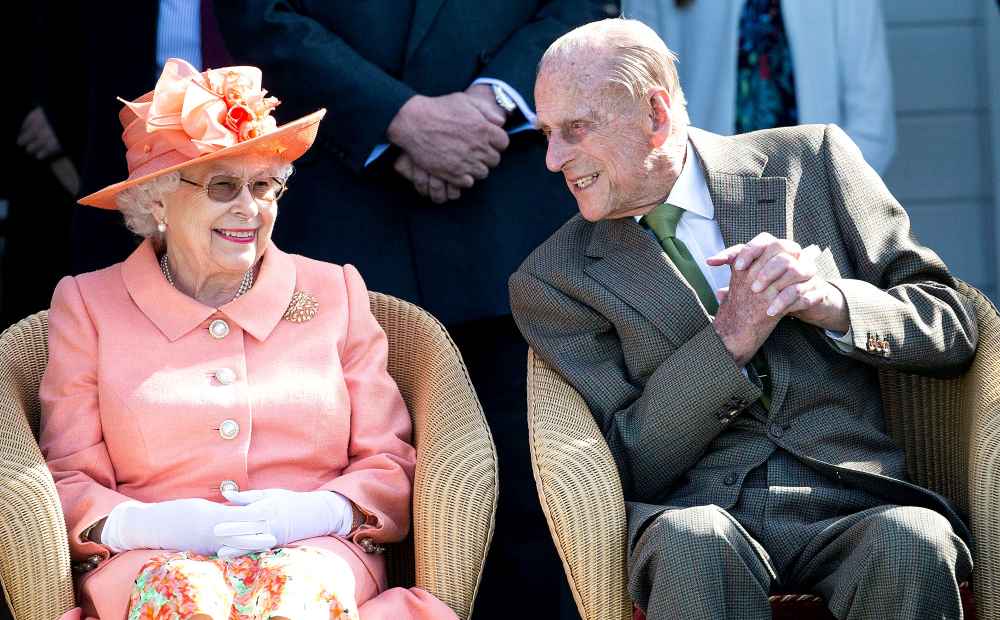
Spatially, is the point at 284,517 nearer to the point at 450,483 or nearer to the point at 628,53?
the point at 450,483

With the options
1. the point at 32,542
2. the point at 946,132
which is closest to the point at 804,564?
the point at 32,542

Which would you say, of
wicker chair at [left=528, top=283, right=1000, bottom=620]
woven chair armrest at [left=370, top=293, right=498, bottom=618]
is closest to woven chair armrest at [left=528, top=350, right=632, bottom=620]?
wicker chair at [left=528, top=283, right=1000, bottom=620]

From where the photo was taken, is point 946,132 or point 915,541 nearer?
point 915,541

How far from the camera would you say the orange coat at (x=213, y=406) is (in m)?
3.66

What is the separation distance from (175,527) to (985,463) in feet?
5.64

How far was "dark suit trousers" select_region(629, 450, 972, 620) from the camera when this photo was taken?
323cm

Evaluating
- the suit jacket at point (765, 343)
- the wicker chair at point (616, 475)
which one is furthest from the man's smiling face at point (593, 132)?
the wicker chair at point (616, 475)

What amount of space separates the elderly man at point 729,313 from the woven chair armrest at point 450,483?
0.23 m

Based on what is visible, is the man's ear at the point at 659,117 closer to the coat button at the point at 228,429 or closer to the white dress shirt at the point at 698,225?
the white dress shirt at the point at 698,225

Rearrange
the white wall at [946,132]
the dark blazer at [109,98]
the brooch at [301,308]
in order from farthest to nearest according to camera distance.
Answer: the white wall at [946,132] → the dark blazer at [109,98] → the brooch at [301,308]

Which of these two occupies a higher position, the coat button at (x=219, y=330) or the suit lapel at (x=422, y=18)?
the suit lapel at (x=422, y=18)

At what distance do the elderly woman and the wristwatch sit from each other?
32.3 inches

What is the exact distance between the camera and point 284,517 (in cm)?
353

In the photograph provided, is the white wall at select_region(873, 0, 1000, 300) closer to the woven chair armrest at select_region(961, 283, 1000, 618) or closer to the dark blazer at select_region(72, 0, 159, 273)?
the woven chair armrest at select_region(961, 283, 1000, 618)
